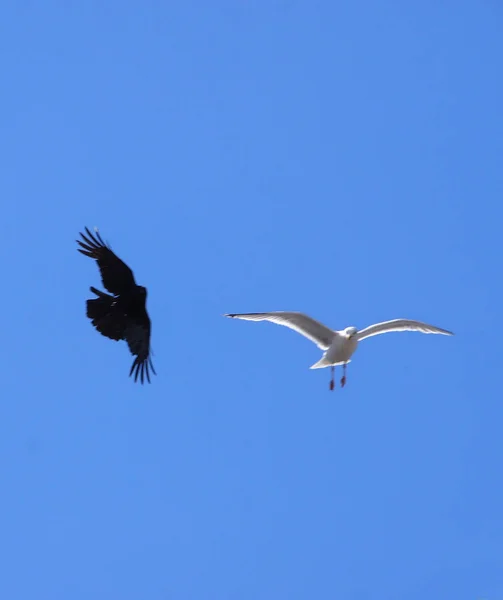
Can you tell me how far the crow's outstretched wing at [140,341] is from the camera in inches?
917

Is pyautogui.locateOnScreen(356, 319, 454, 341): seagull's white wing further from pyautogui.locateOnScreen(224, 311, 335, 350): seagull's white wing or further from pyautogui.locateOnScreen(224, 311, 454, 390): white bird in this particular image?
pyautogui.locateOnScreen(224, 311, 335, 350): seagull's white wing

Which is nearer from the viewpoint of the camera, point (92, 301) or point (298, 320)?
point (92, 301)

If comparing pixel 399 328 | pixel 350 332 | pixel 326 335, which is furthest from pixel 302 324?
pixel 399 328

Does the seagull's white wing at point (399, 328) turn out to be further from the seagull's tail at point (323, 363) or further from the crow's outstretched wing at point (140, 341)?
the crow's outstretched wing at point (140, 341)

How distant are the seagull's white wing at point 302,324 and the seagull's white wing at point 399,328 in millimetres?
891

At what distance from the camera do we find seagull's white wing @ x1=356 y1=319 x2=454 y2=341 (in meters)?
26.8

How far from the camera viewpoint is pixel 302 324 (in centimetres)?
2600

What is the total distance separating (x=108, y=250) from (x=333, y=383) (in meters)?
6.39

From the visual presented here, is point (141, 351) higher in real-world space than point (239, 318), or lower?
lower

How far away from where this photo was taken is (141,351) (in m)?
23.3

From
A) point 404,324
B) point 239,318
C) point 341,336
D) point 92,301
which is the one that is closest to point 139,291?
point 92,301

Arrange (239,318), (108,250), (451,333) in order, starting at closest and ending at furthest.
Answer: (108,250)
(239,318)
(451,333)

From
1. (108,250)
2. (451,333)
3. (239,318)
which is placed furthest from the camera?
(451,333)

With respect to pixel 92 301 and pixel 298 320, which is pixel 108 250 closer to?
pixel 92 301
